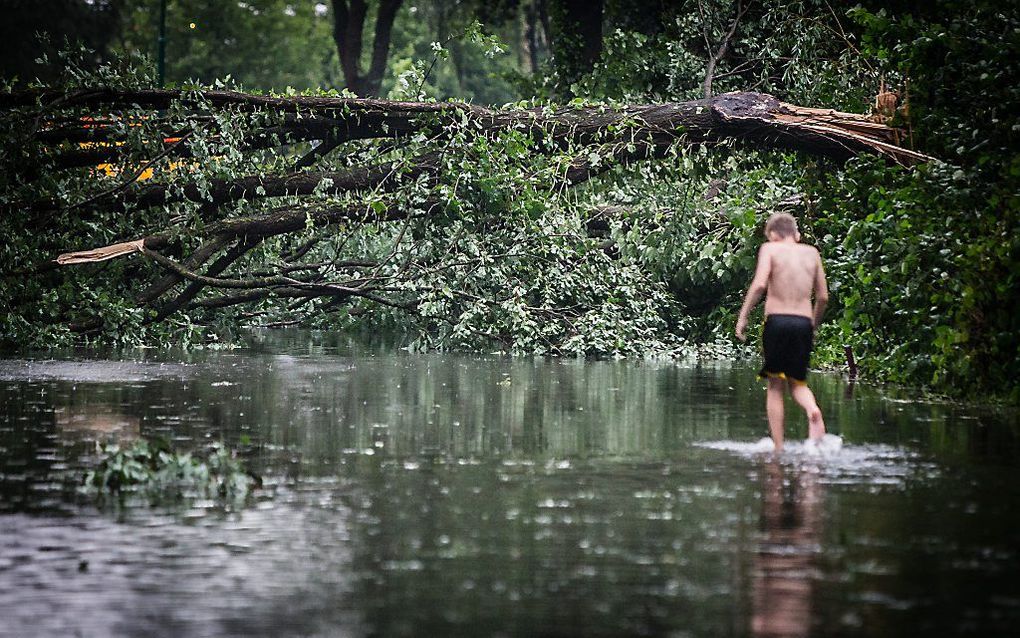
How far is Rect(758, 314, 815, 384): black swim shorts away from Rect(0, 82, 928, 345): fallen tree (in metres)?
8.60

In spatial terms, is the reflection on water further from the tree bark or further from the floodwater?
the tree bark

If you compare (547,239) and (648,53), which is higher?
(648,53)

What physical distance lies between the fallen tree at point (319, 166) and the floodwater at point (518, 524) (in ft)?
22.5

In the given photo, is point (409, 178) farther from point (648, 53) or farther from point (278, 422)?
point (278, 422)

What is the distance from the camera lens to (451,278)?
2077 centimetres

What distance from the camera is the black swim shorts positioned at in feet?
35.3

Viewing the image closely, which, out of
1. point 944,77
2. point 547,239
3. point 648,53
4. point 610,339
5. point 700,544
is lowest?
point 700,544

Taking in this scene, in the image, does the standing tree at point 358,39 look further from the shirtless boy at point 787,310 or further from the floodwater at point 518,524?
the shirtless boy at point 787,310

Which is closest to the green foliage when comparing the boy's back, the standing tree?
the boy's back

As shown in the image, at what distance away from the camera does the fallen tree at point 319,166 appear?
19.8 m

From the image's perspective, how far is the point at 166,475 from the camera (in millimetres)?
8562

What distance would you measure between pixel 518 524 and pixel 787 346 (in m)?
4.05

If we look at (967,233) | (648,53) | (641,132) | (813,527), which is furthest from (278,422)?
(648,53)

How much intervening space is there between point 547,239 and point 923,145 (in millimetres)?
5150
